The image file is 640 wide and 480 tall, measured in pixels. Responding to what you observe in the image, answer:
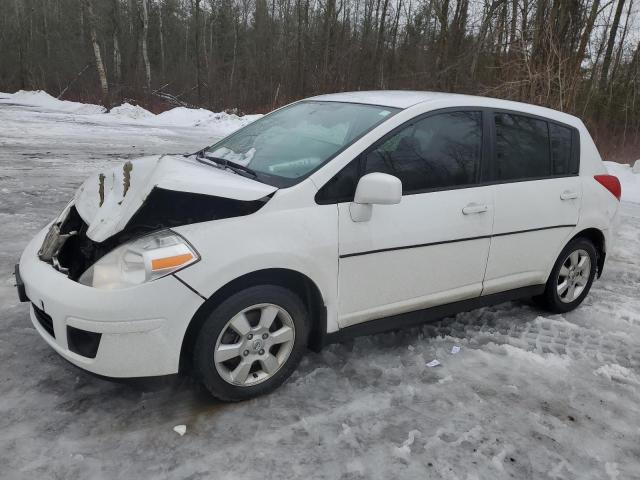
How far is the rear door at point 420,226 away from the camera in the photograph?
303 centimetres

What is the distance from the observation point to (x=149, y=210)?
2625 millimetres

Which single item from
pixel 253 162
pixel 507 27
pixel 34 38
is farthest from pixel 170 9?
pixel 253 162

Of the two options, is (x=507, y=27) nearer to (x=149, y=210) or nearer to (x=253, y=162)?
(x=253, y=162)

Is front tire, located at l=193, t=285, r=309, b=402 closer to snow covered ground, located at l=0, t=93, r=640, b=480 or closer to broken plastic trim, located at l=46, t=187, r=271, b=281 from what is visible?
snow covered ground, located at l=0, t=93, r=640, b=480

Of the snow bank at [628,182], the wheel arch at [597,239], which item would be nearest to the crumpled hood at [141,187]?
the wheel arch at [597,239]

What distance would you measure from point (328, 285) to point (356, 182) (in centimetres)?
60

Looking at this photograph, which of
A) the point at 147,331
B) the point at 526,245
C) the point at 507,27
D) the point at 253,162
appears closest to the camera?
the point at 147,331

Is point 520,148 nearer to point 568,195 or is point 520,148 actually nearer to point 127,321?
point 568,195

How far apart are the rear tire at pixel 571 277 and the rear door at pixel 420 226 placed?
933 millimetres

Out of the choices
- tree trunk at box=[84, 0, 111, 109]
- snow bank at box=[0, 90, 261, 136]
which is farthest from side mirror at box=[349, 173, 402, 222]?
tree trunk at box=[84, 0, 111, 109]

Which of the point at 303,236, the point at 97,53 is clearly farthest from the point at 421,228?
the point at 97,53

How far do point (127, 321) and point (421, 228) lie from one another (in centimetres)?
173

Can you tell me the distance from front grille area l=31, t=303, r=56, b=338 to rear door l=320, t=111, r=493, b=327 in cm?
151

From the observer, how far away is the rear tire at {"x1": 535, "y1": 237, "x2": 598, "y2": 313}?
4.20 metres
